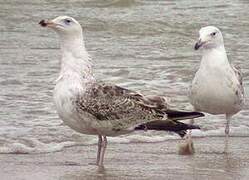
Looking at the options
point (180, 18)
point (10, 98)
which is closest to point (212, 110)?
point (10, 98)

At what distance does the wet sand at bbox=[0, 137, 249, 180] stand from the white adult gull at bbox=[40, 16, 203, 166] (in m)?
0.29

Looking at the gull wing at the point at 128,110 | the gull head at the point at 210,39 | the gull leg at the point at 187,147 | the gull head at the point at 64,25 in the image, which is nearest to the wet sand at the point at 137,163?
the gull leg at the point at 187,147

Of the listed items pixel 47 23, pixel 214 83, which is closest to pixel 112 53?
pixel 214 83

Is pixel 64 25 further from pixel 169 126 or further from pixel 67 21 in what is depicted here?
pixel 169 126

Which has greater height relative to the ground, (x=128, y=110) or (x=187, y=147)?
(x=128, y=110)

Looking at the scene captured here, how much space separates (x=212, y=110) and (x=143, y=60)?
4.42m

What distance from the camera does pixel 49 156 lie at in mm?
8039

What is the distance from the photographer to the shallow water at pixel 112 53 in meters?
9.06

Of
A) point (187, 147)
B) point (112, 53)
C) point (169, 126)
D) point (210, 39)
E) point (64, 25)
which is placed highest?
point (64, 25)

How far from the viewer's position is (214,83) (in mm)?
8312

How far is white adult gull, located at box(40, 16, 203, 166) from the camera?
7082 mm

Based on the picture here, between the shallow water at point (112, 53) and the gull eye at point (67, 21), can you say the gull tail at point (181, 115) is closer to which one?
the gull eye at point (67, 21)

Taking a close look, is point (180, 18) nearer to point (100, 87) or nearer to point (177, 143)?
point (177, 143)

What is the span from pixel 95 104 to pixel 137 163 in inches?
31.1
